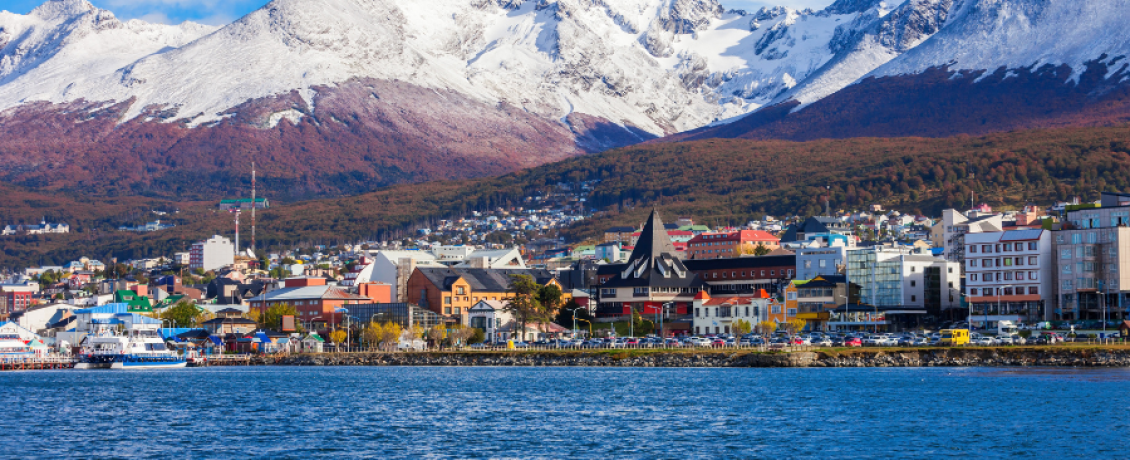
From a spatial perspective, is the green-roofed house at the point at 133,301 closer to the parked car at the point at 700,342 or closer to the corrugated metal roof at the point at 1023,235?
the parked car at the point at 700,342

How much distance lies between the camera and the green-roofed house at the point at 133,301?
15009cm

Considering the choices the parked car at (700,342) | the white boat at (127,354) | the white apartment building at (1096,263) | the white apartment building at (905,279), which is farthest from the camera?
the white apartment building at (905,279)

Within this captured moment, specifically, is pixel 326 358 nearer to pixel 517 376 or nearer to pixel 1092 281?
pixel 517 376

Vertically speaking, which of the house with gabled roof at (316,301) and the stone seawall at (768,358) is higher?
the house with gabled roof at (316,301)

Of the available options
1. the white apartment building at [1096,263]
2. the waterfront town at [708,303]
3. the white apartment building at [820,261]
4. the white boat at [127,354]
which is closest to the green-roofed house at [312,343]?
the waterfront town at [708,303]

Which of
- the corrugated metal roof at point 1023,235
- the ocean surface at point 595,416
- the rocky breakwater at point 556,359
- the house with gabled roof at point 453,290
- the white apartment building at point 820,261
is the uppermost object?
the corrugated metal roof at point 1023,235

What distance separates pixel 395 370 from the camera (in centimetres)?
10288

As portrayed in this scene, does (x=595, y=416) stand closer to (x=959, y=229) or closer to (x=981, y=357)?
(x=981, y=357)

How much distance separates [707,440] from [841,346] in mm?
53711

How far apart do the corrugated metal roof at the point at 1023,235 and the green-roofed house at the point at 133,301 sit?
93595mm

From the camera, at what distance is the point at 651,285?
135 m

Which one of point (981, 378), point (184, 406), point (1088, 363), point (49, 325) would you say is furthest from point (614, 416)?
point (49, 325)

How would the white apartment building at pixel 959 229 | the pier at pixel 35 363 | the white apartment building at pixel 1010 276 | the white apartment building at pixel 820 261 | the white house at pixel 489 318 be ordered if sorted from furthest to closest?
the white apartment building at pixel 820 261
the white apartment building at pixel 959 229
the white house at pixel 489 318
the pier at pixel 35 363
the white apartment building at pixel 1010 276

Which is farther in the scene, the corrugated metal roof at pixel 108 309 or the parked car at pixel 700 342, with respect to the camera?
the corrugated metal roof at pixel 108 309
